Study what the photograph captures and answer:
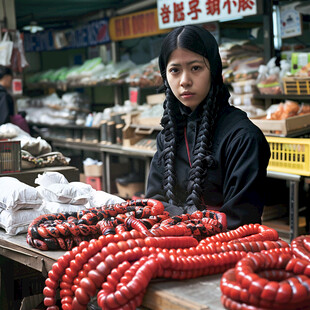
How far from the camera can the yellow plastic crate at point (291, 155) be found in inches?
169

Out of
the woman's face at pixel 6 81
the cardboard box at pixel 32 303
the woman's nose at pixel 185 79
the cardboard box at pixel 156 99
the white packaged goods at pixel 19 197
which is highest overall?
the woman's face at pixel 6 81

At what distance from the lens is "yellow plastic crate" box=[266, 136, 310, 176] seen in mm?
4289

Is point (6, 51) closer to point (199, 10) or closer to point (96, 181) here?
point (96, 181)

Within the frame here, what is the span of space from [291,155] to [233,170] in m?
2.33

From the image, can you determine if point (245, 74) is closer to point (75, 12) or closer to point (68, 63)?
point (75, 12)

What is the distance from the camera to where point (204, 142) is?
233 centimetres

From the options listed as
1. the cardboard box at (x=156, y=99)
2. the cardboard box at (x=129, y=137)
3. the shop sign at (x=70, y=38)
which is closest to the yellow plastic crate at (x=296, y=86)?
the cardboard box at (x=156, y=99)

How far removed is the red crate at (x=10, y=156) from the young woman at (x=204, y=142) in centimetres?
122

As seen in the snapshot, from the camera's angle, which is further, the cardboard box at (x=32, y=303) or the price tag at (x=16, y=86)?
the price tag at (x=16, y=86)

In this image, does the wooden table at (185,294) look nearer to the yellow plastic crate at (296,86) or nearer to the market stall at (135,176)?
the market stall at (135,176)

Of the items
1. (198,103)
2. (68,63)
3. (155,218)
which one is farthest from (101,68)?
(155,218)

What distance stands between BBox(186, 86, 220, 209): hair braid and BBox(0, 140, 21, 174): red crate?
1.49 meters

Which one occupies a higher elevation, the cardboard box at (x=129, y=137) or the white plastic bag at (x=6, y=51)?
the white plastic bag at (x=6, y=51)

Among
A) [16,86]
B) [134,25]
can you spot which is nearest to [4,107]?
[16,86]
